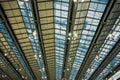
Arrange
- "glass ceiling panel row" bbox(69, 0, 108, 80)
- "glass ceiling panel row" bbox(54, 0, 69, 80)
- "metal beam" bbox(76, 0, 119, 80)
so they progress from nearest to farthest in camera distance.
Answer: "metal beam" bbox(76, 0, 119, 80)
"glass ceiling panel row" bbox(69, 0, 108, 80)
"glass ceiling panel row" bbox(54, 0, 69, 80)

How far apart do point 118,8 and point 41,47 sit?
752 inches

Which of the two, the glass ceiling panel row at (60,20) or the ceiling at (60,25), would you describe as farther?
the glass ceiling panel row at (60,20)

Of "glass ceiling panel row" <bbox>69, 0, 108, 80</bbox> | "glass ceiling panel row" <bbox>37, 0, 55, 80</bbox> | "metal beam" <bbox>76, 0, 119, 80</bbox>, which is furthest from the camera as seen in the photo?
"glass ceiling panel row" <bbox>37, 0, 55, 80</bbox>

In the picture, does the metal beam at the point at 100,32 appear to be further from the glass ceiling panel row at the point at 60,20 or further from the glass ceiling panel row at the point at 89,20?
the glass ceiling panel row at the point at 60,20

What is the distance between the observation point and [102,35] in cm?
3306

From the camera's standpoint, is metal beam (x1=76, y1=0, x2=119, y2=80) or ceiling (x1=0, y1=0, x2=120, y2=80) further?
ceiling (x1=0, y1=0, x2=120, y2=80)

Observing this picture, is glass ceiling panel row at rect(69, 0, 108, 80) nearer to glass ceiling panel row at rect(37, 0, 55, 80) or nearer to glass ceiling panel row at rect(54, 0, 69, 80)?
glass ceiling panel row at rect(54, 0, 69, 80)

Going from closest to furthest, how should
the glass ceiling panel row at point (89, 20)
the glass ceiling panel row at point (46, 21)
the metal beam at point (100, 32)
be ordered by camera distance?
the metal beam at point (100, 32)
the glass ceiling panel row at point (89, 20)
the glass ceiling panel row at point (46, 21)

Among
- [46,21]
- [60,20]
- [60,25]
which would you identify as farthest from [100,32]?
[46,21]

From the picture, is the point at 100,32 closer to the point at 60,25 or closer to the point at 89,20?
the point at 89,20

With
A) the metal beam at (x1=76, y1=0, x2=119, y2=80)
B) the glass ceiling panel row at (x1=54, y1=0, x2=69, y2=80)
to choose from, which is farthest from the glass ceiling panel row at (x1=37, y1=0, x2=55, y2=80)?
the metal beam at (x1=76, y1=0, x2=119, y2=80)

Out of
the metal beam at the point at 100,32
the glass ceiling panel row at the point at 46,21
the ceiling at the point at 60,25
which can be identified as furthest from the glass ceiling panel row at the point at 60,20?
the metal beam at the point at 100,32

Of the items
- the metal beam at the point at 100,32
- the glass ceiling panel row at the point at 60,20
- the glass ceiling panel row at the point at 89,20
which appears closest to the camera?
the metal beam at the point at 100,32

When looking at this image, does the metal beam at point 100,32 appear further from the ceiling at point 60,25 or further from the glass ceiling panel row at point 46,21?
the glass ceiling panel row at point 46,21
